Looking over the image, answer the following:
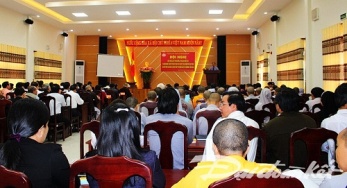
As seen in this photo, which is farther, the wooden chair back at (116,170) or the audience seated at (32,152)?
the audience seated at (32,152)

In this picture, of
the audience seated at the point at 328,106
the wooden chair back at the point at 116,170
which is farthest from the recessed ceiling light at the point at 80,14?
the wooden chair back at the point at 116,170

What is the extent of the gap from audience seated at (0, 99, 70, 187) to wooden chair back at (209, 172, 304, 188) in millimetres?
975

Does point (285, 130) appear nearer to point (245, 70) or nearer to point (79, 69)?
point (245, 70)

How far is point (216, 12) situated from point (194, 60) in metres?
6.11

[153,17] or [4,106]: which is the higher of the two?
[153,17]

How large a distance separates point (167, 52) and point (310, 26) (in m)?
9.60

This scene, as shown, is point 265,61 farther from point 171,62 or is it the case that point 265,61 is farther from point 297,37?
point 171,62

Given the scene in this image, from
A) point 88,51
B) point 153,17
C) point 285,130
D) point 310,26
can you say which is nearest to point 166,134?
point 285,130

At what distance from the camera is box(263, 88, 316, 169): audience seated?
308cm

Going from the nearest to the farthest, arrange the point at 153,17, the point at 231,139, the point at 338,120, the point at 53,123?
the point at 231,139 → the point at 338,120 → the point at 53,123 → the point at 153,17

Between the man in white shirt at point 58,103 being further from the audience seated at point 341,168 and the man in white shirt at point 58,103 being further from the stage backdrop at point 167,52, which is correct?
the stage backdrop at point 167,52

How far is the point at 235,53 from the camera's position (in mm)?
16453

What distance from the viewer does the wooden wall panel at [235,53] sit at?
53.9 ft

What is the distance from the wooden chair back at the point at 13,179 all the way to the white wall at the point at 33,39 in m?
10.6
